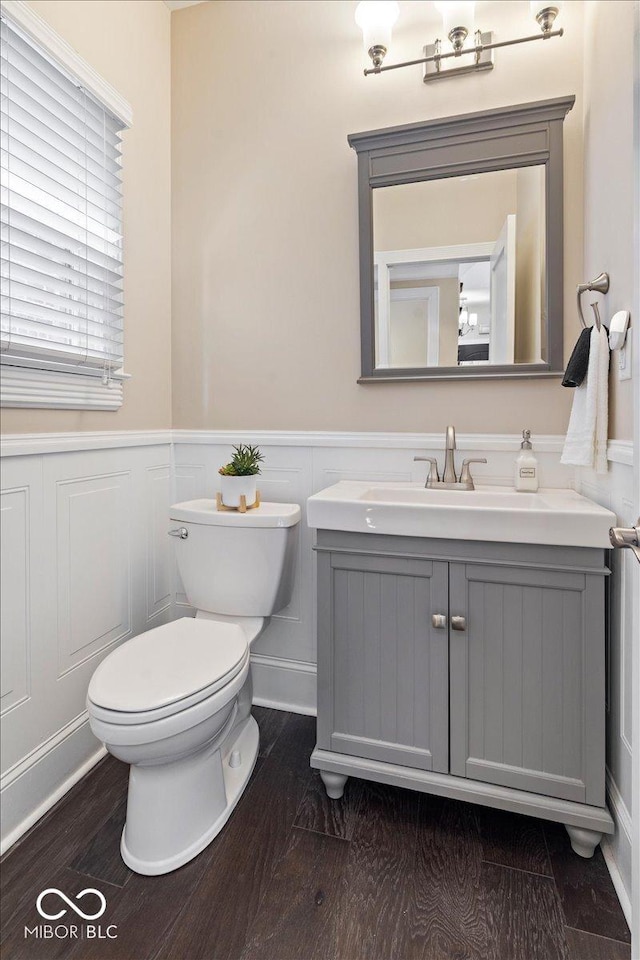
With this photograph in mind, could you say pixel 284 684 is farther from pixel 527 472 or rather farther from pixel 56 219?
pixel 56 219

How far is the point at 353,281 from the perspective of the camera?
1.85 m

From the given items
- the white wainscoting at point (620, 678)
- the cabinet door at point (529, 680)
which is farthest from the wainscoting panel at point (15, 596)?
the white wainscoting at point (620, 678)

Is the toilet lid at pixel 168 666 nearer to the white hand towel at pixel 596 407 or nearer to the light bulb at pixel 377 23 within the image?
the white hand towel at pixel 596 407

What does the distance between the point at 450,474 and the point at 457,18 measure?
1444 mm

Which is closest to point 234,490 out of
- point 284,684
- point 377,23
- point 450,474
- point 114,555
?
point 114,555

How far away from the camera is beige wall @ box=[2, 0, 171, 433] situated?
165cm

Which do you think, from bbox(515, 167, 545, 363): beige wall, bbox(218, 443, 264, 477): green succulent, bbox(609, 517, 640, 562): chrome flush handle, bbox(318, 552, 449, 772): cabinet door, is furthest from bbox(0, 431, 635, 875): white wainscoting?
bbox(609, 517, 640, 562): chrome flush handle

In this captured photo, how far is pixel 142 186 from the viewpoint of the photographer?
6.21 ft

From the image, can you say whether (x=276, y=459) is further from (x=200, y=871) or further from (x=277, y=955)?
(x=277, y=955)

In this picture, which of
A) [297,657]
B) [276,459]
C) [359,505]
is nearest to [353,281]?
[276,459]

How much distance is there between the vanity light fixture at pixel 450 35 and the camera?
1546 millimetres

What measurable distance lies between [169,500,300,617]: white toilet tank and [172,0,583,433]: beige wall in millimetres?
477

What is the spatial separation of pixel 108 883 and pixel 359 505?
3.61 ft

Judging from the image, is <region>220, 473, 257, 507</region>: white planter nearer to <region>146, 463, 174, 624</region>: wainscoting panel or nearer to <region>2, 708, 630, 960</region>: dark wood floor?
<region>146, 463, 174, 624</region>: wainscoting panel
